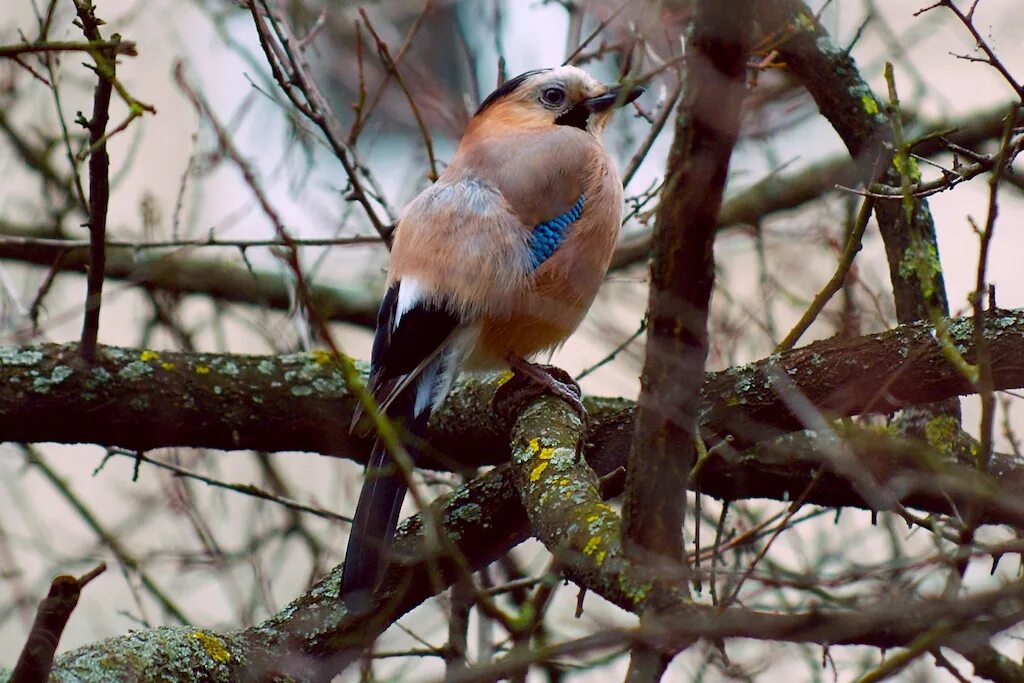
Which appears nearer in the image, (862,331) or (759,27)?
(759,27)

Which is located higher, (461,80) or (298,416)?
(461,80)

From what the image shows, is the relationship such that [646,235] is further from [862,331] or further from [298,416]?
[298,416]

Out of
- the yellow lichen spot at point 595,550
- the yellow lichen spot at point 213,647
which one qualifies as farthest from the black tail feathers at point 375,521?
the yellow lichen spot at point 595,550

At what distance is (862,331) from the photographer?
5422 millimetres

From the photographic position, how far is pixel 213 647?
3.17m

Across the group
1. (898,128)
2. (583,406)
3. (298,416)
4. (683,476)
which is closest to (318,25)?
(298,416)

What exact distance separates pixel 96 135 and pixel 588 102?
2479mm

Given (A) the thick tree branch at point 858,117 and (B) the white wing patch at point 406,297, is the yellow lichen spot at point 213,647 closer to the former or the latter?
(B) the white wing patch at point 406,297

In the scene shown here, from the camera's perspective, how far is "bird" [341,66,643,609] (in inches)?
153

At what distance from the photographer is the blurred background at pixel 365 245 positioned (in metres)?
4.67

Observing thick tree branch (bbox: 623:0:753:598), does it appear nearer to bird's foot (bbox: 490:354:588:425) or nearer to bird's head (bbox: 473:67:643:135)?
bird's foot (bbox: 490:354:588:425)

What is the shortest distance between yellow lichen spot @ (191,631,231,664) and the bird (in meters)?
0.57

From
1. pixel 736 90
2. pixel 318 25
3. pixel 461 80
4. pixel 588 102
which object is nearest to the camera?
pixel 736 90

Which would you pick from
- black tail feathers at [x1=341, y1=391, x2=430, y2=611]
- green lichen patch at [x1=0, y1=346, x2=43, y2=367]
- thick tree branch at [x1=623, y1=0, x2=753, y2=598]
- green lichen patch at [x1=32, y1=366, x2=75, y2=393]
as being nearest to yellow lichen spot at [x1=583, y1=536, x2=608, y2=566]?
thick tree branch at [x1=623, y1=0, x2=753, y2=598]
